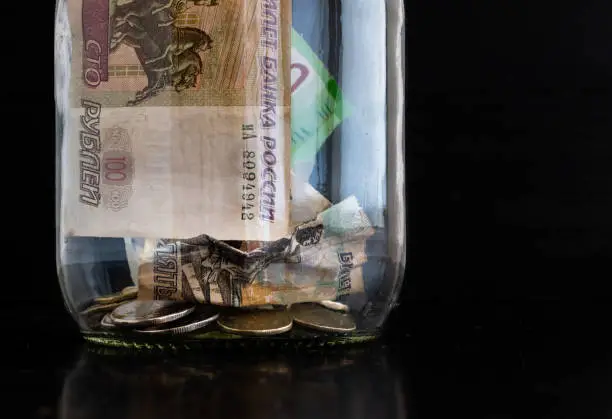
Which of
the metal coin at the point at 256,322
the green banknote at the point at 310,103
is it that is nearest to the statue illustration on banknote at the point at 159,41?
the green banknote at the point at 310,103

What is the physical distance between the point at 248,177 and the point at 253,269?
81 mm

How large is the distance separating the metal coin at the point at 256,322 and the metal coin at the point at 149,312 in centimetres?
3

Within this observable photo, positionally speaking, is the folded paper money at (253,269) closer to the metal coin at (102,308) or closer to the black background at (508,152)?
the metal coin at (102,308)

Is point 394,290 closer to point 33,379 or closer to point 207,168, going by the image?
point 207,168

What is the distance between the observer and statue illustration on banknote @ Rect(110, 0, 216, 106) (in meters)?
0.66

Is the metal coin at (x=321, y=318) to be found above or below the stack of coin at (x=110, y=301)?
below

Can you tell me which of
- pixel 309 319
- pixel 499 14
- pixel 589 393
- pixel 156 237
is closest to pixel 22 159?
pixel 156 237

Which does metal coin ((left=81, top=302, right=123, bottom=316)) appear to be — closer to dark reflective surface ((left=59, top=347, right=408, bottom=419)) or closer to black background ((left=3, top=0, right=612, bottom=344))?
dark reflective surface ((left=59, top=347, right=408, bottom=419))

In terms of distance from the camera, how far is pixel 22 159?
1010mm

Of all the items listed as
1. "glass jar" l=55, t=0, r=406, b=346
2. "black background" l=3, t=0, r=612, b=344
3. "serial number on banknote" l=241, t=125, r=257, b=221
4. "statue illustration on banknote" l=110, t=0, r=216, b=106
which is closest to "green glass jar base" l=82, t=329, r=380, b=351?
"glass jar" l=55, t=0, r=406, b=346

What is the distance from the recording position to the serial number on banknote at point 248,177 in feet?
2.15

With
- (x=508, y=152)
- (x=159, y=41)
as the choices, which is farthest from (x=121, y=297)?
(x=508, y=152)

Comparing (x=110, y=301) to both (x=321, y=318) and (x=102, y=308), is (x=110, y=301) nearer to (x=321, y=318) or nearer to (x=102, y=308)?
(x=102, y=308)

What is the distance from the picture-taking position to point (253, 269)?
0.66 meters
